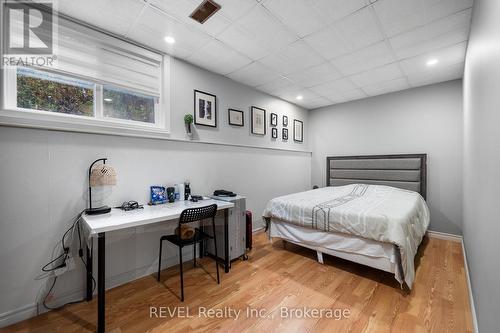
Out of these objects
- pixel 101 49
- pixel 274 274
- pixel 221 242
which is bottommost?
pixel 274 274

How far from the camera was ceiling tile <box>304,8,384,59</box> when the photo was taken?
2.06 meters

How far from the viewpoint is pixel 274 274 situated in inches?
96.3

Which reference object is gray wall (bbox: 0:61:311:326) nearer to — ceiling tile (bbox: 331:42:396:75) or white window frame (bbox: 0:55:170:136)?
white window frame (bbox: 0:55:170:136)

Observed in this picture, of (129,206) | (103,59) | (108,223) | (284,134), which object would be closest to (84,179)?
(129,206)

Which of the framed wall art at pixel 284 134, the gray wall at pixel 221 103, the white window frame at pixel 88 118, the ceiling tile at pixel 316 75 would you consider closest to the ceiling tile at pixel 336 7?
the ceiling tile at pixel 316 75

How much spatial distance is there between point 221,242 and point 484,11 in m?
3.10

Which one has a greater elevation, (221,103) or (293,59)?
(293,59)

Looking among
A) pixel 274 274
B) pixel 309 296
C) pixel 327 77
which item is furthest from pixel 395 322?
pixel 327 77

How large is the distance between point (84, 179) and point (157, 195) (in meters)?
0.70

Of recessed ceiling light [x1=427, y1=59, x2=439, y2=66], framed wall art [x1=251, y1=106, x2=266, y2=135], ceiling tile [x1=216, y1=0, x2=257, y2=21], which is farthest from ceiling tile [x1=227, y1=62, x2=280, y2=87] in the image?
recessed ceiling light [x1=427, y1=59, x2=439, y2=66]

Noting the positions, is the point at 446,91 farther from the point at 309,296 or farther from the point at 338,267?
the point at 309,296

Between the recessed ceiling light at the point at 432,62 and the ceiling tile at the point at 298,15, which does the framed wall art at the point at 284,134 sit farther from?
the recessed ceiling light at the point at 432,62

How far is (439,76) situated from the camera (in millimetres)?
3307

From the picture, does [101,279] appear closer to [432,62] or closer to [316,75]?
[316,75]
